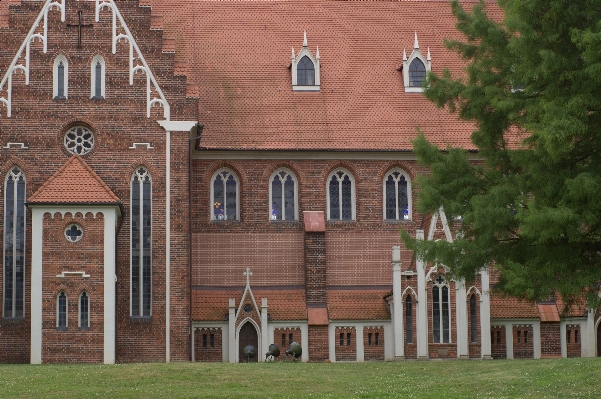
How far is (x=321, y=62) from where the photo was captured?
53.2 m

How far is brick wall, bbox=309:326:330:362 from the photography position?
4759cm

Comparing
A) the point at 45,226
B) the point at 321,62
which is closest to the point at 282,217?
the point at 321,62

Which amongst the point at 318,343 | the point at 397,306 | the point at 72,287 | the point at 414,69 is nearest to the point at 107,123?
the point at 72,287

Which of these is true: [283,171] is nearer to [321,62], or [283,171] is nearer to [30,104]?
[321,62]

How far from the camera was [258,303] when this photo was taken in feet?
158

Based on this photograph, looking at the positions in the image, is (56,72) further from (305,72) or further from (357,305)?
(357,305)

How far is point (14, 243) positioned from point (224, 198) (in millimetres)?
8888

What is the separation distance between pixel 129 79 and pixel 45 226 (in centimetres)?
619

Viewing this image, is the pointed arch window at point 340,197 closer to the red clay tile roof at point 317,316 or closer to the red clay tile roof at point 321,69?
the red clay tile roof at point 321,69

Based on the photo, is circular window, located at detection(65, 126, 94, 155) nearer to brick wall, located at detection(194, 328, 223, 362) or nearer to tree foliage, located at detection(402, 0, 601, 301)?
brick wall, located at detection(194, 328, 223, 362)

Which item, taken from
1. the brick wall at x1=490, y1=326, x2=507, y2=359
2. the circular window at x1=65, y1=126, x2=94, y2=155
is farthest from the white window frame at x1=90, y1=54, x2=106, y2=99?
the brick wall at x1=490, y1=326, x2=507, y2=359

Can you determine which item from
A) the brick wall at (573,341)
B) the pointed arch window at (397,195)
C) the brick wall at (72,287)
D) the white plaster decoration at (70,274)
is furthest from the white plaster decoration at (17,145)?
the brick wall at (573,341)

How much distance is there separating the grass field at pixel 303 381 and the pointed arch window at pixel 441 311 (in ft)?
32.1

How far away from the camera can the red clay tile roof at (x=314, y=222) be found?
161ft
